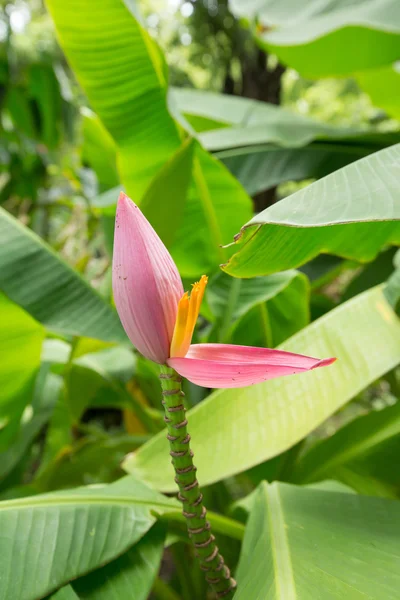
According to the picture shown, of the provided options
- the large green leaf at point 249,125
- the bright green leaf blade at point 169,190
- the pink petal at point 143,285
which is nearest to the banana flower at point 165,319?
the pink petal at point 143,285

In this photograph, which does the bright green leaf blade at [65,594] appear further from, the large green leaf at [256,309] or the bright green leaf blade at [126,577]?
the large green leaf at [256,309]

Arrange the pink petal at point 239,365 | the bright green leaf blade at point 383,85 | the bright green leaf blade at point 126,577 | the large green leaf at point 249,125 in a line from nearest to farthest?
the pink petal at point 239,365 < the bright green leaf blade at point 126,577 < the large green leaf at point 249,125 < the bright green leaf blade at point 383,85

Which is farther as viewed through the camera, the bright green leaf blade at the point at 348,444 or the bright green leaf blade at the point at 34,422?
the bright green leaf blade at the point at 34,422

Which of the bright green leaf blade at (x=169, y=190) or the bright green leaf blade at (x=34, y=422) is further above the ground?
the bright green leaf blade at (x=169, y=190)

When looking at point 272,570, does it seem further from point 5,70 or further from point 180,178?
point 5,70

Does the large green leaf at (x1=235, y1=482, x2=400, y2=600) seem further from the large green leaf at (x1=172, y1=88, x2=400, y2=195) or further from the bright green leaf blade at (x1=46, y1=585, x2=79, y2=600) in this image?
the large green leaf at (x1=172, y1=88, x2=400, y2=195)

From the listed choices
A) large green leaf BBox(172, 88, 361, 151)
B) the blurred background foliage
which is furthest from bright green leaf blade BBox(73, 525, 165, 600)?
large green leaf BBox(172, 88, 361, 151)

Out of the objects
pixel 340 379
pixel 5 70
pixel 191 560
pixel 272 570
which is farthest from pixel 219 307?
Result: pixel 5 70
